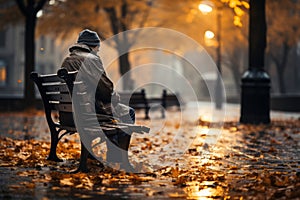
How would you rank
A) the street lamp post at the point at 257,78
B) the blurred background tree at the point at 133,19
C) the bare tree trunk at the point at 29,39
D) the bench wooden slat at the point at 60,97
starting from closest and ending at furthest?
1. the bench wooden slat at the point at 60,97
2. the street lamp post at the point at 257,78
3. the bare tree trunk at the point at 29,39
4. the blurred background tree at the point at 133,19

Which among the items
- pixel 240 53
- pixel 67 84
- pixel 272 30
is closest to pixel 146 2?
pixel 272 30

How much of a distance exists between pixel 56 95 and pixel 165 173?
178cm

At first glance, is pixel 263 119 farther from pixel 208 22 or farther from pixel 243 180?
pixel 208 22

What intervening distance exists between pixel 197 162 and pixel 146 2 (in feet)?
82.8

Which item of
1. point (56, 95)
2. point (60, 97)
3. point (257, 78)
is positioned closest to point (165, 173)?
point (60, 97)

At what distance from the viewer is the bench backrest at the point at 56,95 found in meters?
7.89

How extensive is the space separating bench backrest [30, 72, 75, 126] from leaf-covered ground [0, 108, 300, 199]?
0.66m

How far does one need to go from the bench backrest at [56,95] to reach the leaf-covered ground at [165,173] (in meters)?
0.66

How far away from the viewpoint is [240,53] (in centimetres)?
5541

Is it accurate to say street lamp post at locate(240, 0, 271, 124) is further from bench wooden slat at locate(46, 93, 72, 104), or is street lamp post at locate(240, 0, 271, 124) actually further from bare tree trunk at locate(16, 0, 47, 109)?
bare tree trunk at locate(16, 0, 47, 109)

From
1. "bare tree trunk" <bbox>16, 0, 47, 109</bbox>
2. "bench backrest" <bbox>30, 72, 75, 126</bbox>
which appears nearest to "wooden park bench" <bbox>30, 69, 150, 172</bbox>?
"bench backrest" <bbox>30, 72, 75, 126</bbox>

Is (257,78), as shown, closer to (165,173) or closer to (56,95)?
(56,95)

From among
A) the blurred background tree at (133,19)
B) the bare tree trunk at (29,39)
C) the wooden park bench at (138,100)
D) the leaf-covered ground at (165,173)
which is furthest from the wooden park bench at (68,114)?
the blurred background tree at (133,19)

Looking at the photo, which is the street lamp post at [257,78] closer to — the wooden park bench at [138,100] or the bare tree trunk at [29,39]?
the wooden park bench at [138,100]
